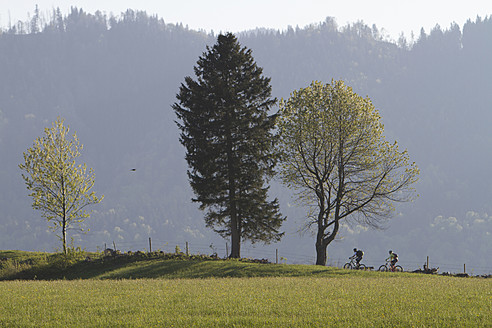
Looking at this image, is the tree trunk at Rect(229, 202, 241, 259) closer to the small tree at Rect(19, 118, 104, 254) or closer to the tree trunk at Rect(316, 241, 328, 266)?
the tree trunk at Rect(316, 241, 328, 266)

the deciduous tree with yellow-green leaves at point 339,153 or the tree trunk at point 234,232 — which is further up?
the deciduous tree with yellow-green leaves at point 339,153

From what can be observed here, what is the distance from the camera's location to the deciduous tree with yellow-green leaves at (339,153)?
116 ft

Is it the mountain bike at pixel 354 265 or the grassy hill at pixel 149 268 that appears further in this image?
the mountain bike at pixel 354 265

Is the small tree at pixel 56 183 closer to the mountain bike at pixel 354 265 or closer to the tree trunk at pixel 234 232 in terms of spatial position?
the tree trunk at pixel 234 232

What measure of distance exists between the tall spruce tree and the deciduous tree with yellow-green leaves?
2164mm

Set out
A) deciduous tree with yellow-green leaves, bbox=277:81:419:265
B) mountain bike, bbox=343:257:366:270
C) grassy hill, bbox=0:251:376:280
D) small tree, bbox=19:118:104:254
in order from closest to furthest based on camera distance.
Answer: grassy hill, bbox=0:251:376:280 → deciduous tree with yellow-green leaves, bbox=277:81:419:265 → mountain bike, bbox=343:257:366:270 → small tree, bbox=19:118:104:254

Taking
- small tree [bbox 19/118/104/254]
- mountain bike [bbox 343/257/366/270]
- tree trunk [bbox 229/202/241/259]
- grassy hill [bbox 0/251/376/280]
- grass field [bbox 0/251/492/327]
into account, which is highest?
small tree [bbox 19/118/104/254]

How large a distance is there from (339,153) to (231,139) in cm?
769

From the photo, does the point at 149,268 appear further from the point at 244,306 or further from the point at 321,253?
the point at 244,306

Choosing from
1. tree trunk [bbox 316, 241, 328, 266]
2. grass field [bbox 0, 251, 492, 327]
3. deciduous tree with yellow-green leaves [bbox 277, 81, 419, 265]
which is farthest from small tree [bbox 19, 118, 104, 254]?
grass field [bbox 0, 251, 492, 327]

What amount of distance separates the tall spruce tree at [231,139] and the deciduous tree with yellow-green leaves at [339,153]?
7.10 feet

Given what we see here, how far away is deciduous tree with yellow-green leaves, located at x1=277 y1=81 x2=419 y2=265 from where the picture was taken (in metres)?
35.3

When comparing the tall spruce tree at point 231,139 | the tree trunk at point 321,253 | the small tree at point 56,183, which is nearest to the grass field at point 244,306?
the tree trunk at point 321,253

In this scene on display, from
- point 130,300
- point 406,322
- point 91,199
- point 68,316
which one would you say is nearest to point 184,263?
point 91,199
